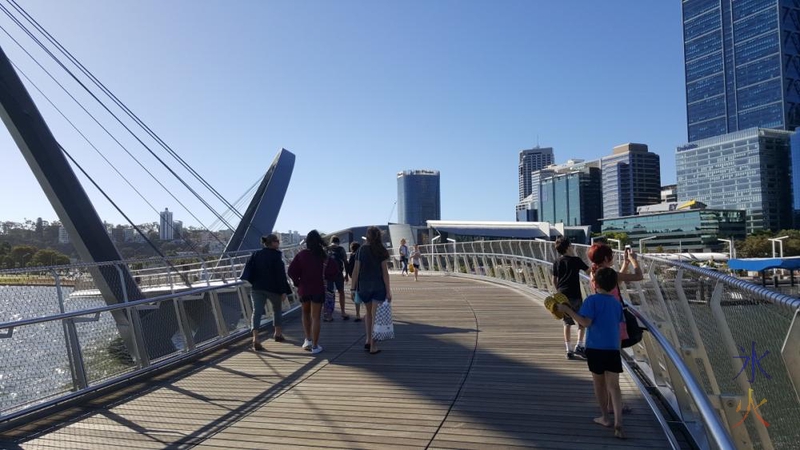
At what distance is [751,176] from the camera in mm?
132750

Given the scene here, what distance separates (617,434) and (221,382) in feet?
13.5

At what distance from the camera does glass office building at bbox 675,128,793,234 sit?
13000cm

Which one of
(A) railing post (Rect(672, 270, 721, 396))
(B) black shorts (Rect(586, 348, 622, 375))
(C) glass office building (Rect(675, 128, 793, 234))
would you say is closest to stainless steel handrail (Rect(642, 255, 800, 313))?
(A) railing post (Rect(672, 270, 721, 396))

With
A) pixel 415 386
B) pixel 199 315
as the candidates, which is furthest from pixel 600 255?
pixel 199 315

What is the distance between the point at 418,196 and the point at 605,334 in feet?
Answer: 601

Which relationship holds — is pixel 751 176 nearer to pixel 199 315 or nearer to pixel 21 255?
pixel 199 315

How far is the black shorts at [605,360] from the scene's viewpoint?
14.1 ft

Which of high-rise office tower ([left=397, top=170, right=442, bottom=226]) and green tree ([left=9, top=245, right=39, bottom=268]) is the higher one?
high-rise office tower ([left=397, top=170, right=442, bottom=226])

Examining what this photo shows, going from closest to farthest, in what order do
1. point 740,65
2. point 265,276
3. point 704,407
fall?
point 704,407
point 265,276
point 740,65

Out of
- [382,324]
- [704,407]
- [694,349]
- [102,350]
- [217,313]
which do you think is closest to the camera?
[704,407]

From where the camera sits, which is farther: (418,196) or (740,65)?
(418,196)

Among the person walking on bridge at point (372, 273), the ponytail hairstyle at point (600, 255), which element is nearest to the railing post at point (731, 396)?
the ponytail hairstyle at point (600, 255)

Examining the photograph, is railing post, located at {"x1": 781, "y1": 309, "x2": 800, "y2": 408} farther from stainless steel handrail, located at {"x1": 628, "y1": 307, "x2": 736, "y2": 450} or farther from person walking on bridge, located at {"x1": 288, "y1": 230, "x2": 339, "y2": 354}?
person walking on bridge, located at {"x1": 288, "y1": 230, "x2": 339, "y2": 354}

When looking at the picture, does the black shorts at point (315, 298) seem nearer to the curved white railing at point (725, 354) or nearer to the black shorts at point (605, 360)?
the curved white railing at point (725, 354)
